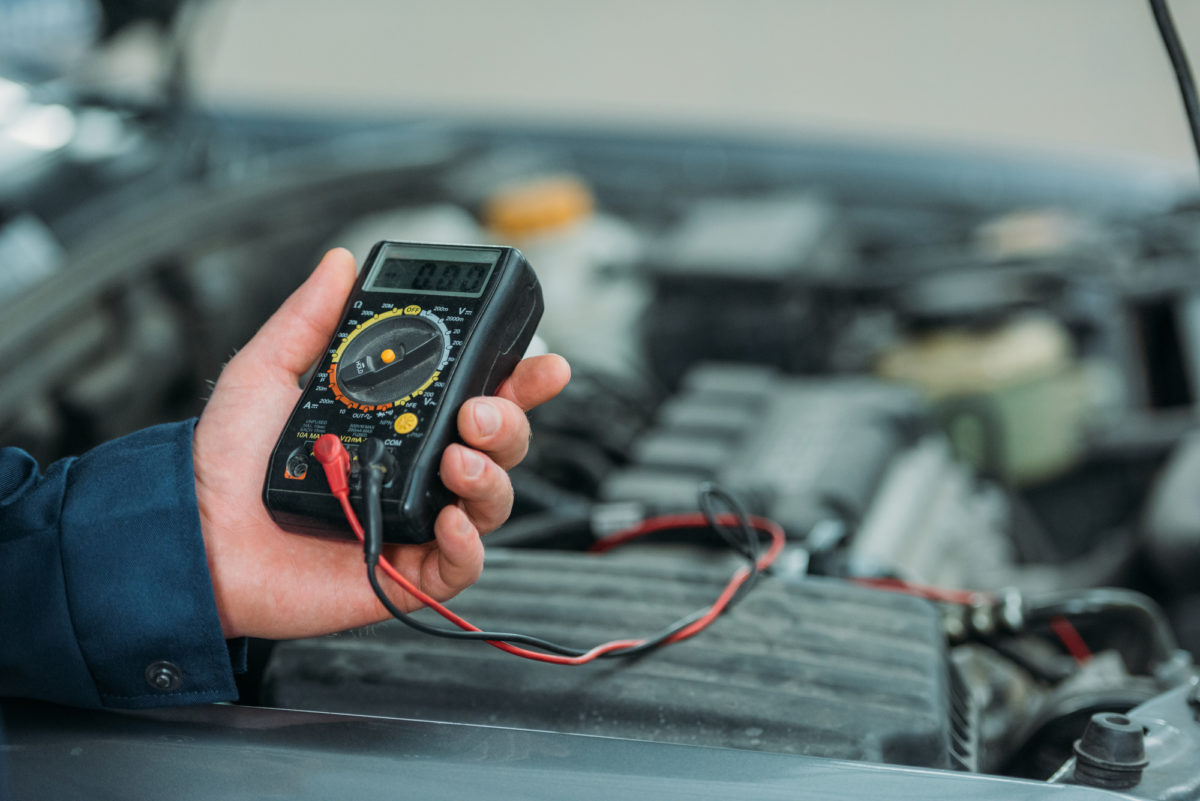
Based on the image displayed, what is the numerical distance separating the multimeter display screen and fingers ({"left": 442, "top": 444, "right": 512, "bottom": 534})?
109 millimetres

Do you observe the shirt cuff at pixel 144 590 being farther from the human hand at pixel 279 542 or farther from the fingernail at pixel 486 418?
the fingernail at pixel 486 418

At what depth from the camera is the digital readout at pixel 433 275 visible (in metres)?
0.65

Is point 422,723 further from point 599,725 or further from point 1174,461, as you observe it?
point 1174,461

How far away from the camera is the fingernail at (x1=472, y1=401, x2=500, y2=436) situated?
0.58 m

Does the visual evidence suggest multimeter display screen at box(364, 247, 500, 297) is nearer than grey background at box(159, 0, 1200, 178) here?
Yes

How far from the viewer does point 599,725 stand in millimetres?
634

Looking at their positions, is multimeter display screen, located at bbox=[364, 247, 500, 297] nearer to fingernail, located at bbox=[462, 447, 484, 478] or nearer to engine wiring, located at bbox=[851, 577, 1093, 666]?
fingernail, located at bbox=[462, 447, 484, 478]

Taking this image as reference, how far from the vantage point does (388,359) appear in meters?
0.63

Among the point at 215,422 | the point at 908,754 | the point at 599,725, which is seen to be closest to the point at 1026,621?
the point at 908,754

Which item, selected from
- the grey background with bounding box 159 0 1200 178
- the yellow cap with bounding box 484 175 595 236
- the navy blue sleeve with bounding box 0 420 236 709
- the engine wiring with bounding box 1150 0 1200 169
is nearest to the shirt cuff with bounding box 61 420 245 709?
the navy blue sleeve with bounding box 0 420 236 709

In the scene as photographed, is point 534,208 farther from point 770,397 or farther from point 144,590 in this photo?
point 144,590

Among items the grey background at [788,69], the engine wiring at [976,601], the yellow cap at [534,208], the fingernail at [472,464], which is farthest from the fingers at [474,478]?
the grey background at [788,69]

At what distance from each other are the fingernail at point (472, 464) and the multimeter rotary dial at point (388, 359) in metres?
0.06

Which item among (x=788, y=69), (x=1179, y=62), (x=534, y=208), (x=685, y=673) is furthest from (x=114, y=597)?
(x=788, y=69)
